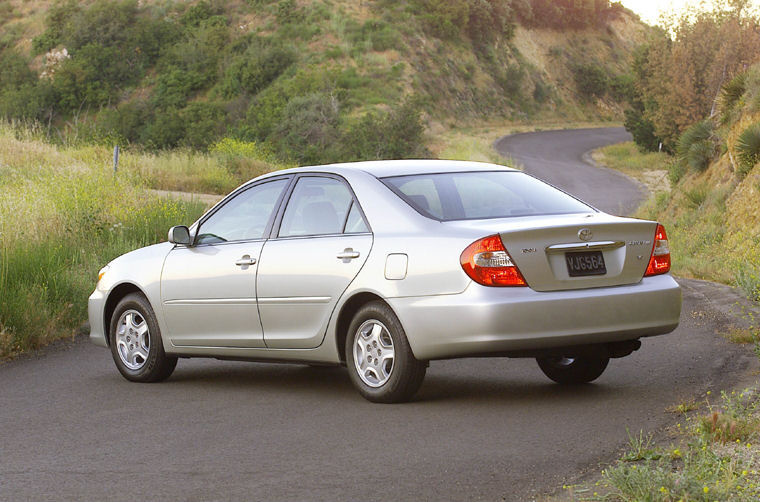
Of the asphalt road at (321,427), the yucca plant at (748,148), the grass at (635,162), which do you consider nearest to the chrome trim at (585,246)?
the asphalt road at (321,427)

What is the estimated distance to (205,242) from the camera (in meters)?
9.12

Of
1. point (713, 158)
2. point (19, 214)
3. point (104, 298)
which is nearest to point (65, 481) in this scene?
point (104, 298)

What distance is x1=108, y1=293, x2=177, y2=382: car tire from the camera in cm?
928

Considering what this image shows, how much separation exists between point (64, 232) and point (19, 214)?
127cm

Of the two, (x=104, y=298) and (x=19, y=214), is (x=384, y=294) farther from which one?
(x=19, y=214)

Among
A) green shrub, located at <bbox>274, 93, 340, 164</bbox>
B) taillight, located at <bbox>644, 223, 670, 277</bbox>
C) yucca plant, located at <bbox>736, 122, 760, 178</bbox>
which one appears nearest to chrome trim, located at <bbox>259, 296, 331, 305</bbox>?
taillight, located at <bbox>644, 223, 670, 277</bbox>

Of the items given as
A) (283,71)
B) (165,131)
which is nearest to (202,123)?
(165,131)

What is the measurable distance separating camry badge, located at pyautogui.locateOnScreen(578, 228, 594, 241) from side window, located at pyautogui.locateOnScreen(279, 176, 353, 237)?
169cm

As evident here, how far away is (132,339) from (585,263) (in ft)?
13.2

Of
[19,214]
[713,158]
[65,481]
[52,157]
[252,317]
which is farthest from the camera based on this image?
[52,157]

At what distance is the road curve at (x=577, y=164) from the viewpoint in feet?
127

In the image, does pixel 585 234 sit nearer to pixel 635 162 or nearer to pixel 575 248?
pixel 575 248

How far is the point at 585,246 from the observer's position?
7.26 meters

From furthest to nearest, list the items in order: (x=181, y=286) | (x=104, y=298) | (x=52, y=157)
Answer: (x=52, y=157)
(x=104, y=298)
(x=181, y=286)
